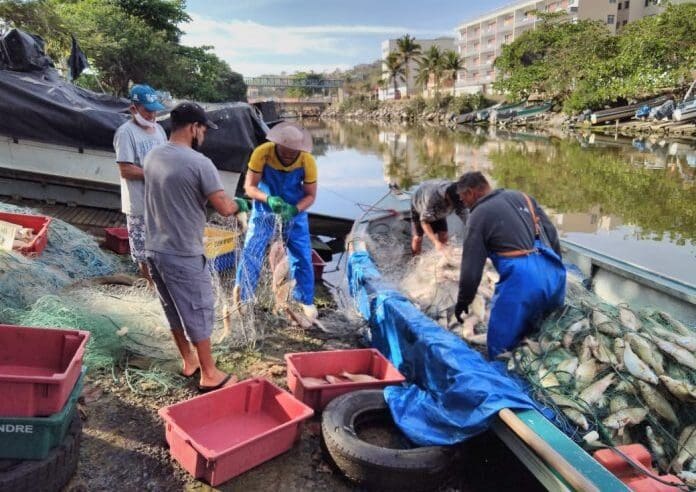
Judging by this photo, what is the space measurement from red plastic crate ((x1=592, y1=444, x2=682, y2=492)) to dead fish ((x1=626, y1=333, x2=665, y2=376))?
0.57 meters

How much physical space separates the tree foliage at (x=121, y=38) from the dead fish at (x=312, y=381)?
24867 millimetres

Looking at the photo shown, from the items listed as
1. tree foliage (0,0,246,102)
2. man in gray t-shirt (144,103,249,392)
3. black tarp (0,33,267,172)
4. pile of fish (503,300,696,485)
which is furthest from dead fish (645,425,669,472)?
tree foliage (0,0,246,102)

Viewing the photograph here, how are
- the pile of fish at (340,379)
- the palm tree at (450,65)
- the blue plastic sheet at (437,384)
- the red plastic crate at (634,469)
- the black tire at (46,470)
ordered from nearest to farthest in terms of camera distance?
the black tire at (46,470) → the red plastic crate at (634,469) → the blue plastic sheet at (437,384) → the pile of fish at (340,379) → the palm tree at (450,65)

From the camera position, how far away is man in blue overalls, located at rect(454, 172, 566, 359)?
3.78 meters

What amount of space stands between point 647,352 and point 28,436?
3635 mm

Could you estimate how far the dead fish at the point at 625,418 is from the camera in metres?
2.98

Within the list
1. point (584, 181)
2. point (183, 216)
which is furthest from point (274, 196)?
point (584, 181)

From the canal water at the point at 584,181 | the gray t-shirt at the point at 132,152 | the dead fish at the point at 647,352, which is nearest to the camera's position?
the dead fish at the point at 647,352

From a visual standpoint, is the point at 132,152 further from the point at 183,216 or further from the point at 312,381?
the point at 312,381

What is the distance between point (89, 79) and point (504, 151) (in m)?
25.4

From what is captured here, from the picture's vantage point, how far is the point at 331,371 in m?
3.99

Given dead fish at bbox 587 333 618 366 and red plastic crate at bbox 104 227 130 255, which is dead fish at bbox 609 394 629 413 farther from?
red plastic crate at bbox 104 227 130 255

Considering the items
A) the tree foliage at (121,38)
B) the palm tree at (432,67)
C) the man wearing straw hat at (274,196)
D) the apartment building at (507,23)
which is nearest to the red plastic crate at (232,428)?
the man wearing straw hat at (274,196)

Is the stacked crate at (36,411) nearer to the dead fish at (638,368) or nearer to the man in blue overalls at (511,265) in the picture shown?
the man in blue overalls at (511,265)
